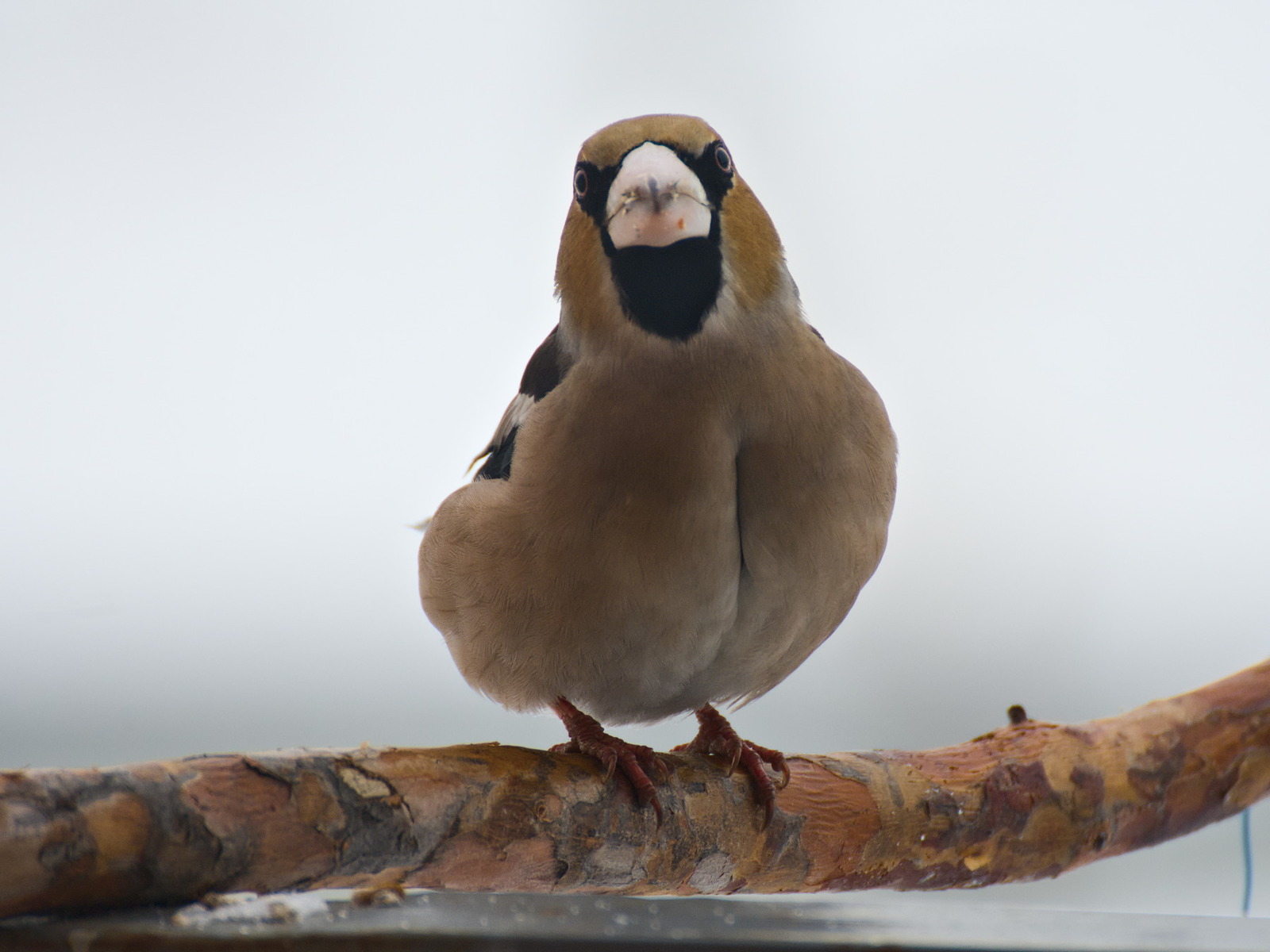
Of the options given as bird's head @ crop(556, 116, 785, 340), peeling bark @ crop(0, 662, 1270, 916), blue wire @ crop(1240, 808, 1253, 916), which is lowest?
blue wire @ crop(1240, 808, 1253, 916)

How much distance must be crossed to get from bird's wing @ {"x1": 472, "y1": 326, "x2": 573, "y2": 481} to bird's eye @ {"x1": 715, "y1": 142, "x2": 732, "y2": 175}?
1.13ft

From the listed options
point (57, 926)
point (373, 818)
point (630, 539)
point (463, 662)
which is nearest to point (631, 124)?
point (630, 539)

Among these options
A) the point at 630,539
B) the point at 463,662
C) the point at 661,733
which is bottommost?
the point at 661,733

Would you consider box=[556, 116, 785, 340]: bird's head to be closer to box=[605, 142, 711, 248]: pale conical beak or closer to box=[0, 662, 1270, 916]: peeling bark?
box=[605, 142, 711, 248]: pale conical beak

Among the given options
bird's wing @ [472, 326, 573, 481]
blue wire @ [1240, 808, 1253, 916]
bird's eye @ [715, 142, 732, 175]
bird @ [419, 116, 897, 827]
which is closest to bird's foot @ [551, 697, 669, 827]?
bird @ [419, 116, 897, 827]

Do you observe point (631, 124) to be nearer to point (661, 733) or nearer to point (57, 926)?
point (57, 926)

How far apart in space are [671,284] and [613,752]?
2.06 ft

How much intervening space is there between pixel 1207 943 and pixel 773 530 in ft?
2.33

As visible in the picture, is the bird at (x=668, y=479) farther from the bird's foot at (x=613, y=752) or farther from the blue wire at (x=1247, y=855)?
the blue wire at (x=1247, y=855)

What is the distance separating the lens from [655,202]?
134 cm

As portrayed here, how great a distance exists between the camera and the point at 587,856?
138 cm

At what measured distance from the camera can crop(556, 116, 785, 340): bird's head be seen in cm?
139

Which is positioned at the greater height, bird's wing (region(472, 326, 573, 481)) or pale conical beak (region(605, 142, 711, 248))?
pale conical beak (region(605, 142, 711, 248))

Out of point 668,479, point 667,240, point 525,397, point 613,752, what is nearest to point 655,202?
point 667,240
